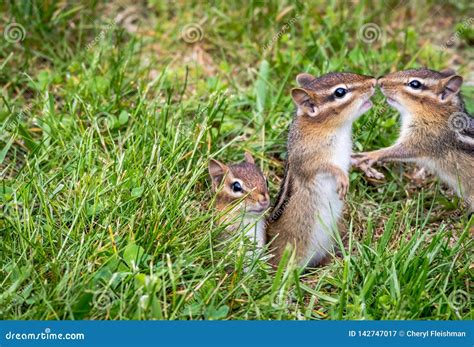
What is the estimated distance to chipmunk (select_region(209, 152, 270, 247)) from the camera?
5102 mm

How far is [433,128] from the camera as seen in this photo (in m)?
5.57

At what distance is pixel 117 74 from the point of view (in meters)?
6.21

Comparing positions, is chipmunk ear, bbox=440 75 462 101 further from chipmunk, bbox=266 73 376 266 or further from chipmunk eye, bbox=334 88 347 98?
chipmunk eye, bbox=334 88 347 98

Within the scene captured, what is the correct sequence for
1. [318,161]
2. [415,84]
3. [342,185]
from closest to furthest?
1. [342,185]
2. [318,161]
3. [415,84]

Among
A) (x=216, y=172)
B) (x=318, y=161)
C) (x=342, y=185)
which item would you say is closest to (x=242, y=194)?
(x=216, y=172)

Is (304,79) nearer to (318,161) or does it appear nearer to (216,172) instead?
(318,161)

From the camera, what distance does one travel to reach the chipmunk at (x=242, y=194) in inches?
201

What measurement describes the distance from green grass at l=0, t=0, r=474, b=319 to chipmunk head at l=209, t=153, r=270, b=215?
19cm

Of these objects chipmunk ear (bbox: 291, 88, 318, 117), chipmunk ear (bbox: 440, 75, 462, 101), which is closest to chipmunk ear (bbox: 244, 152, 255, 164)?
chipmunk ear (bbox: 291, 88, 318, 117)

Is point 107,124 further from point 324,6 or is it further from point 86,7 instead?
point 324,6

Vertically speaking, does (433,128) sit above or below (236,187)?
above

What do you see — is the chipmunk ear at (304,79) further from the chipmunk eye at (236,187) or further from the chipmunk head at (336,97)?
the chipmunk eye at (236,187)

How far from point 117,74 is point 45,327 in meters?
2.76

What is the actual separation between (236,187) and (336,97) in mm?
945
